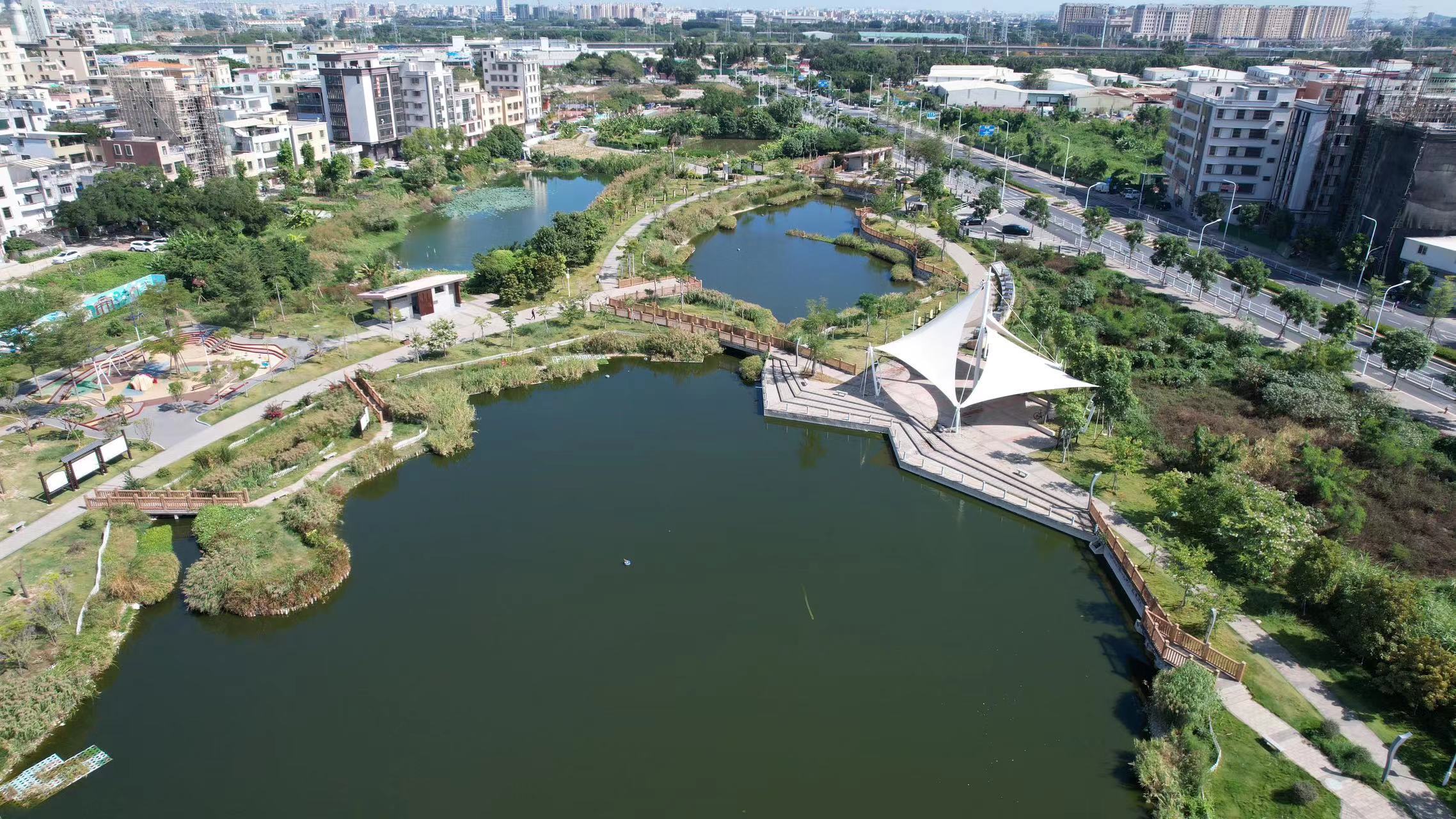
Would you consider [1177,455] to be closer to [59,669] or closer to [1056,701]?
[1056,701]

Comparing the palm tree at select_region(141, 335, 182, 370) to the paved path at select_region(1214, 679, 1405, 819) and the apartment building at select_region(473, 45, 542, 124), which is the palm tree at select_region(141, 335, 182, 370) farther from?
the apartment building at select_region(473, 45, 542, 124)

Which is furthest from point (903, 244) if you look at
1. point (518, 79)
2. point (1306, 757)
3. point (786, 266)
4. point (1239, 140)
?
point (518, 79)

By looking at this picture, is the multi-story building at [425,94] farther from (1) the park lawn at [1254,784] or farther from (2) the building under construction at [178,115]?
(1) the park lawn at [1254,784]

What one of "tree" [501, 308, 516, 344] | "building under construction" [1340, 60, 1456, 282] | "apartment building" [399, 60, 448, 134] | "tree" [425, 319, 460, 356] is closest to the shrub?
"tree" [501, 308, 516, 344]

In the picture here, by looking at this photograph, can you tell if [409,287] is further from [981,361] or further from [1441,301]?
[1441,301]

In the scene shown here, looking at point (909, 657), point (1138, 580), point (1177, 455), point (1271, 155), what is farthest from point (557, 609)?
point (1271, 155)
